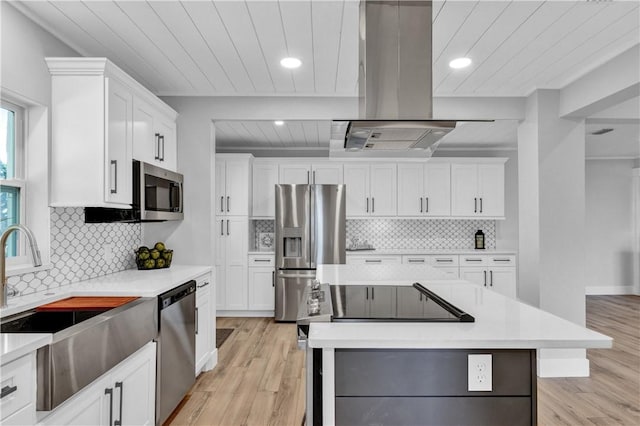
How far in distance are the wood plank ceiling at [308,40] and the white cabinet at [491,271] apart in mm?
2763

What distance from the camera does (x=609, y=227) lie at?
7398mm

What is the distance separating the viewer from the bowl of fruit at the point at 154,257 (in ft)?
11.0

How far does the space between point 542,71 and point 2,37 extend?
3513mm

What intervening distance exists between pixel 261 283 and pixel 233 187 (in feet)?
4.50

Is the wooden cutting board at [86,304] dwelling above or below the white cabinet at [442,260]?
above

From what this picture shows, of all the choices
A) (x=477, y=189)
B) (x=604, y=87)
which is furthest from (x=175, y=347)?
(x=477, y=189)

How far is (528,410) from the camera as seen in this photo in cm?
146

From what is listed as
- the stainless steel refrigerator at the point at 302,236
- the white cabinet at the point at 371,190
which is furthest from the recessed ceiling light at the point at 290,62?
the white cabinet at the point at 371,190

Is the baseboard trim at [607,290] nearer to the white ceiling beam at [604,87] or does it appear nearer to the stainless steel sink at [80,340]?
the white ceiling beam at [604,87]

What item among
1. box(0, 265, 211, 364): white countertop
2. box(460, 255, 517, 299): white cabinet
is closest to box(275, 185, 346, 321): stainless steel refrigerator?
box(460, 255, 517, 299): white cabinet

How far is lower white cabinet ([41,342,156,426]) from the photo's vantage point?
1694 mm

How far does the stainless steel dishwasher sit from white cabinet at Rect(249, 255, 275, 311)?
2499 millimetres

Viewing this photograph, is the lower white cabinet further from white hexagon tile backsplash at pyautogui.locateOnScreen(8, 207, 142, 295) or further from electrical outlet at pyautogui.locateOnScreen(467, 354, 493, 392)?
electrical outlet at pyautogui.locateOnScreen(467, 354, 493, 392)

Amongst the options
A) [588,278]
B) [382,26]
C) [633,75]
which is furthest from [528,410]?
[588,278]
